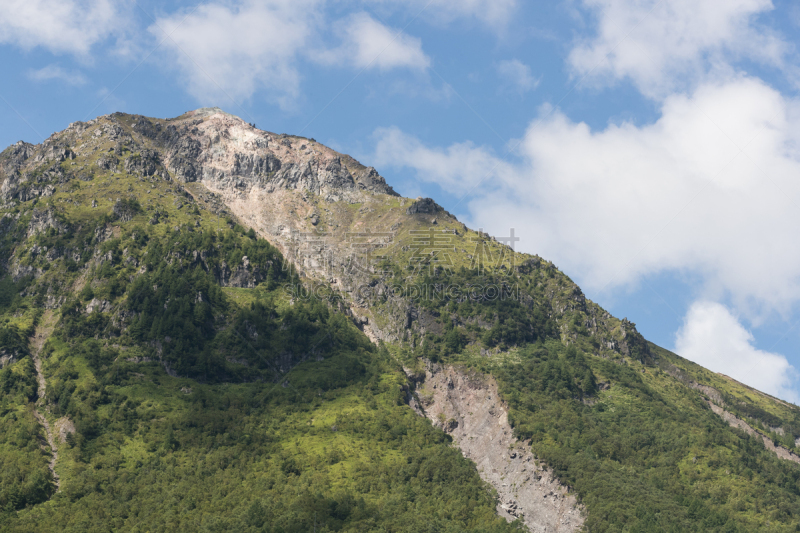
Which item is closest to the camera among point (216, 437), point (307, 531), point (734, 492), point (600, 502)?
point (307, 531)

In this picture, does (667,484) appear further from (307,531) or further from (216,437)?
(216,437)

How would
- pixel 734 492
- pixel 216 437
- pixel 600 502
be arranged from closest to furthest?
pixel 600 502, pixel 734 492, pixel 216 437

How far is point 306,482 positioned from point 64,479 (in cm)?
6197

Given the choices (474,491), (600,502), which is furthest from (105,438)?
(600,502)

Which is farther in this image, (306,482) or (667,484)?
(667,484)

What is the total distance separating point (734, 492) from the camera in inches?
7234

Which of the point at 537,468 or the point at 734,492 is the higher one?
the point at 734,492

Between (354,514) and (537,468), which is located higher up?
(537,468)

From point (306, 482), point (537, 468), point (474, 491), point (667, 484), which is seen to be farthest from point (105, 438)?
point (667, 484)

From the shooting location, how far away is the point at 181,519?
158m

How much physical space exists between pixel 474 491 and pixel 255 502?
2239 inches

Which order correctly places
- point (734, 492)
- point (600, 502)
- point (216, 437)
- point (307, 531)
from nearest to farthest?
point (307, 531) < point (600, 502) < point (734, 492) < point (216, 437)

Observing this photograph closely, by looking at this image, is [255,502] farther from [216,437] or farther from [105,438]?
[105,438]

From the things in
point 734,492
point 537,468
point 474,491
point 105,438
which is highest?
point 734,492
